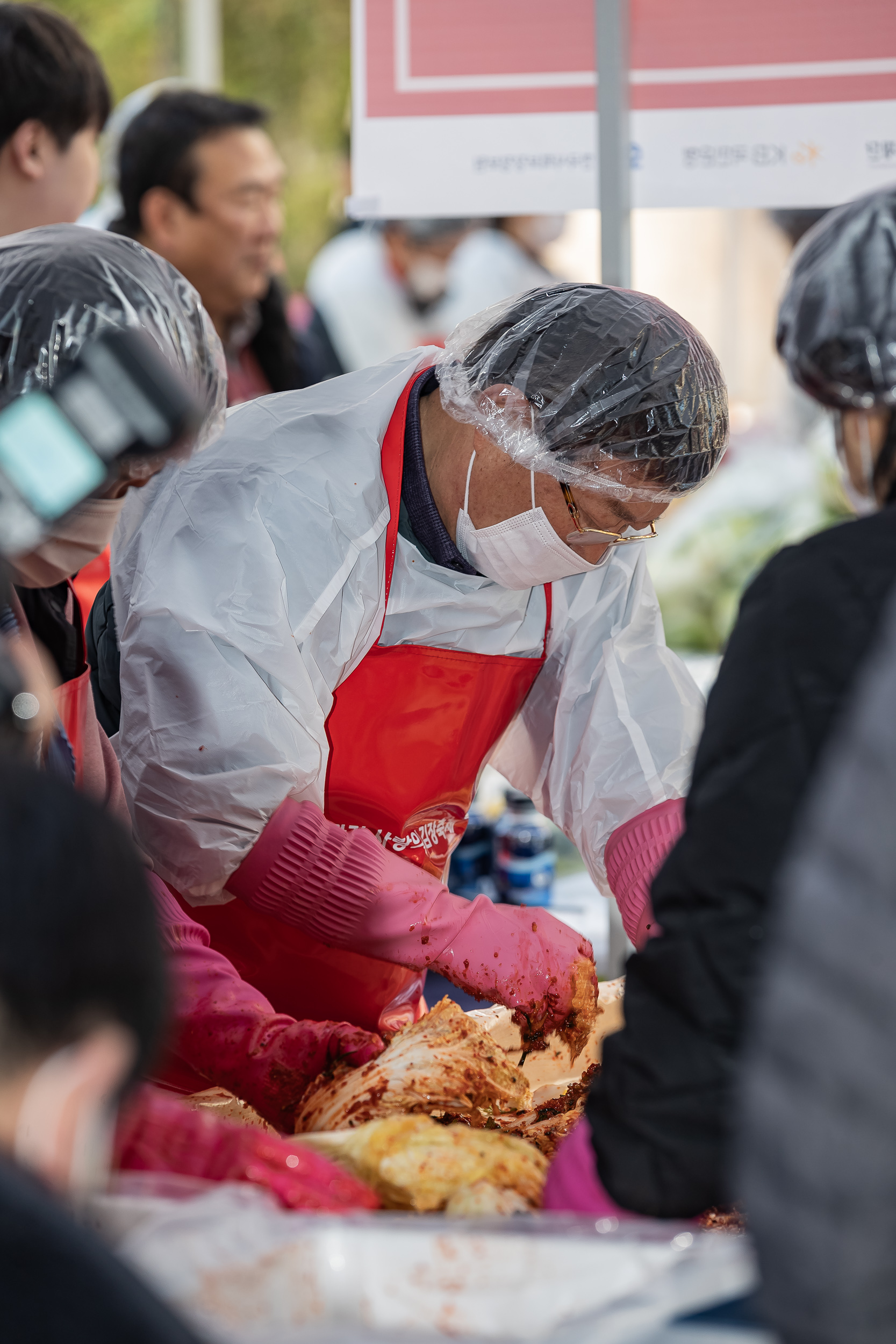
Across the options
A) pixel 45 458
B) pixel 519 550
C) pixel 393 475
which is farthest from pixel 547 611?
pixel 45 458

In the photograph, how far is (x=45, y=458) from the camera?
1.00 metres

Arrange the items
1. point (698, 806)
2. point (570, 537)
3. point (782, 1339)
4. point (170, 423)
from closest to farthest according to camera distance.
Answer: point (782, 1339)
point (170, 423)
point (698, 806)
point (570, 537)

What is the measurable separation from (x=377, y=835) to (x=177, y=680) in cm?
51

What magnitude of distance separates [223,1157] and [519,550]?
125cm

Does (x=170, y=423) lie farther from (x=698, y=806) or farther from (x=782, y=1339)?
(x=782, y=1339)

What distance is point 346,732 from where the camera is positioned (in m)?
2.25

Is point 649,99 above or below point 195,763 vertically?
above

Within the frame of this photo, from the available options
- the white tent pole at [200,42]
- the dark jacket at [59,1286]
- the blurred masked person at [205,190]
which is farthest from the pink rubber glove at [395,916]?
the white tent pole at [200,42]

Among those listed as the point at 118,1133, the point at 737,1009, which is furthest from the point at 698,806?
the point at 118,1133

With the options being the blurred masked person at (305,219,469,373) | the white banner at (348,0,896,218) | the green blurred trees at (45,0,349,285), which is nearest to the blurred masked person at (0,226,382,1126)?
the white banner at (348,0,896,218)

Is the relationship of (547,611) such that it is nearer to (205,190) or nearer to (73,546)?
(73,546)

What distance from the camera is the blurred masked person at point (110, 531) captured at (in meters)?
1.50

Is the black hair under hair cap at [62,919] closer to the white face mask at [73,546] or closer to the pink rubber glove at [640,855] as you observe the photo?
the white face mask at [73,546]

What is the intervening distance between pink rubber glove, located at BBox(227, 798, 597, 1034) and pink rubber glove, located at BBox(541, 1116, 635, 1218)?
0.78m
